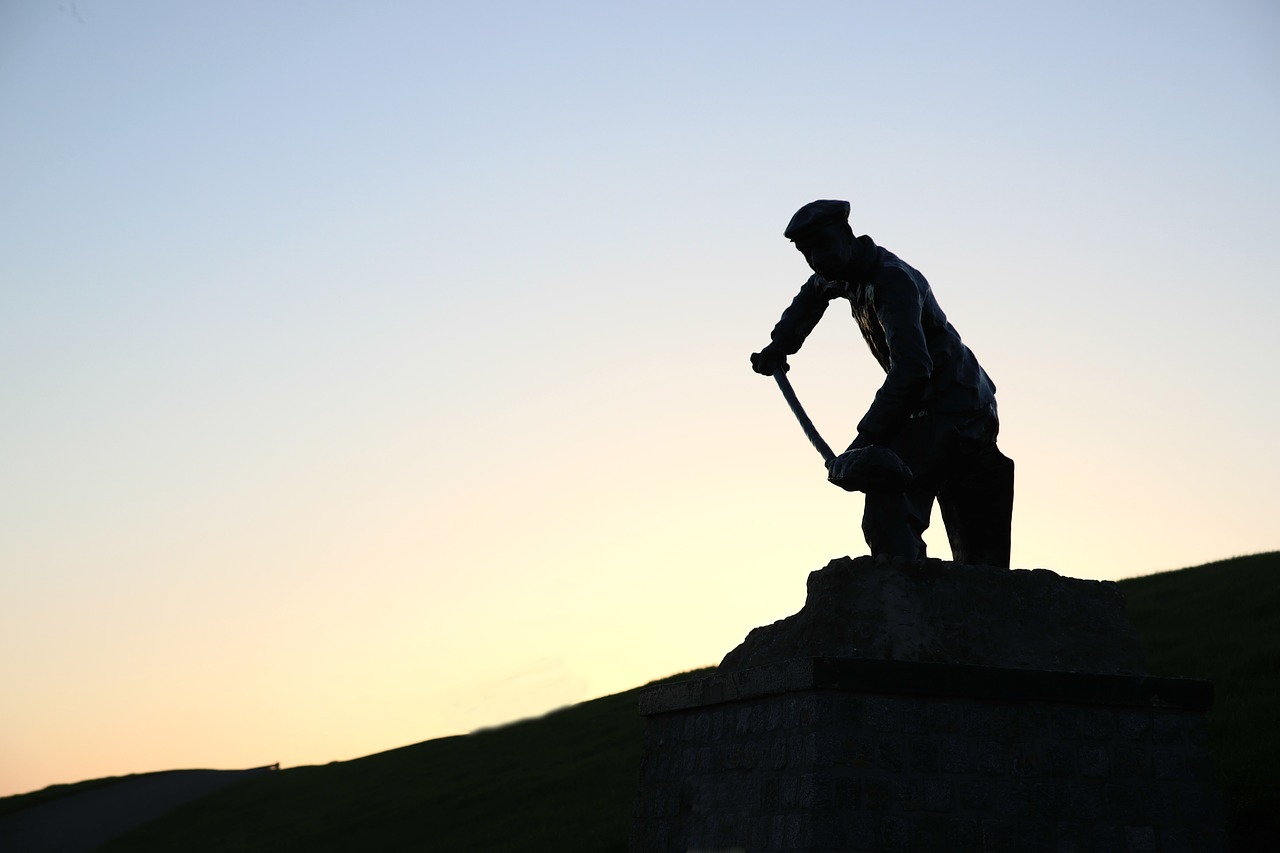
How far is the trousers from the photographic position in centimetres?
745

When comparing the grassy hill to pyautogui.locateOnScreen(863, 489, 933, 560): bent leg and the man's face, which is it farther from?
the man's face

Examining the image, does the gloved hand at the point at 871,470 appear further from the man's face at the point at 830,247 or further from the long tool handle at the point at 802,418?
the man's face at the point at 830,247

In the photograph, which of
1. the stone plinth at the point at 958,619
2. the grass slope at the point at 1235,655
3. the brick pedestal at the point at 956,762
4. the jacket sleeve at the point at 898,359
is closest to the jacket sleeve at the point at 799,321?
the jacket sleeve at the point at 898,359

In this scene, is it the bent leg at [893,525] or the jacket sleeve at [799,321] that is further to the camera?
the jacket sleeve at [799,321]

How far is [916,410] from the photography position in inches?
302

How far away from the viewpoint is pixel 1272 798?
11422 mm

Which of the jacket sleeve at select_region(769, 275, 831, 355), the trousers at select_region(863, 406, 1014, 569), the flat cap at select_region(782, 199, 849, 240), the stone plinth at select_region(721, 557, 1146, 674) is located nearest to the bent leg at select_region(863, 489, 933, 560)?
the trousers at select_region(863, 406, 1014, 569)

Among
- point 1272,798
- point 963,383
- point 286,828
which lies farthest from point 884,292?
point 286,828

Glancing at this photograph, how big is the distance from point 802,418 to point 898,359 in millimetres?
850

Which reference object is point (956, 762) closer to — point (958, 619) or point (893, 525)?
point (958, 619)

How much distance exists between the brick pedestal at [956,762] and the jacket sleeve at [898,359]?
4.70ft

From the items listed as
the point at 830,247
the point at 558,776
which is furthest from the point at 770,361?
the point at 558,776

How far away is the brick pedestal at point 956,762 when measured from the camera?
21.2ft

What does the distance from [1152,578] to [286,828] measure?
15871 mm
